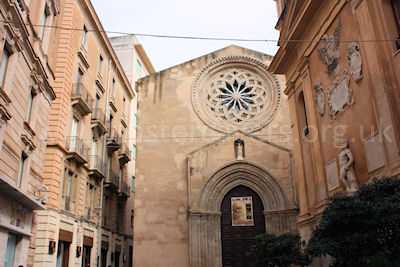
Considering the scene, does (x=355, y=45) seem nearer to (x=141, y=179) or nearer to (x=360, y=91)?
(x=360, y=91)

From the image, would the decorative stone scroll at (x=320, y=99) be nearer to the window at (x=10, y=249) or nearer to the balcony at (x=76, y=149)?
the window at (x=10, y=249)

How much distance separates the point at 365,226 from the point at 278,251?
5.51 meters

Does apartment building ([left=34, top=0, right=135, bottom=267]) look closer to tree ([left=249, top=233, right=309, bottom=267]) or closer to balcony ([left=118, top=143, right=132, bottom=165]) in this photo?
balcony ([left=118, top=143, right=132, bottom=165])

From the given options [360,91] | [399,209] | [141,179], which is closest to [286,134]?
[141,179]

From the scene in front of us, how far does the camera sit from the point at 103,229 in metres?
23.3

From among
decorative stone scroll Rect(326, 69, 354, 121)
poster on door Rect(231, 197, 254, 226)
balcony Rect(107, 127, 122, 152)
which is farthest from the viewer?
balcony Rect(107, 127, 122, 152)

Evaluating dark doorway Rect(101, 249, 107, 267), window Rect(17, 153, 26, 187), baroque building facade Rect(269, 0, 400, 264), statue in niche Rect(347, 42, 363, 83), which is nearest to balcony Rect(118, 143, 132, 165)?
dark doorway Rect(101, 249, 107, 267)

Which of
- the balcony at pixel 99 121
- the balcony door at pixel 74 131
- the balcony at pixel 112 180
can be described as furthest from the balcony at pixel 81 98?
the balcony at pixel 112 180

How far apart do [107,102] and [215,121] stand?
719 cm

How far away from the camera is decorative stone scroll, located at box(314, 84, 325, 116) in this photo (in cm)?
1308

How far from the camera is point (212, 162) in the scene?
20438 mm

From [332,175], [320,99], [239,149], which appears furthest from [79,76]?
[332,175]

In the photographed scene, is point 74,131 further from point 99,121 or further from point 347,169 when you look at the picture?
point 347,169

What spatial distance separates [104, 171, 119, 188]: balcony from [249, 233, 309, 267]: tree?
512 inches
